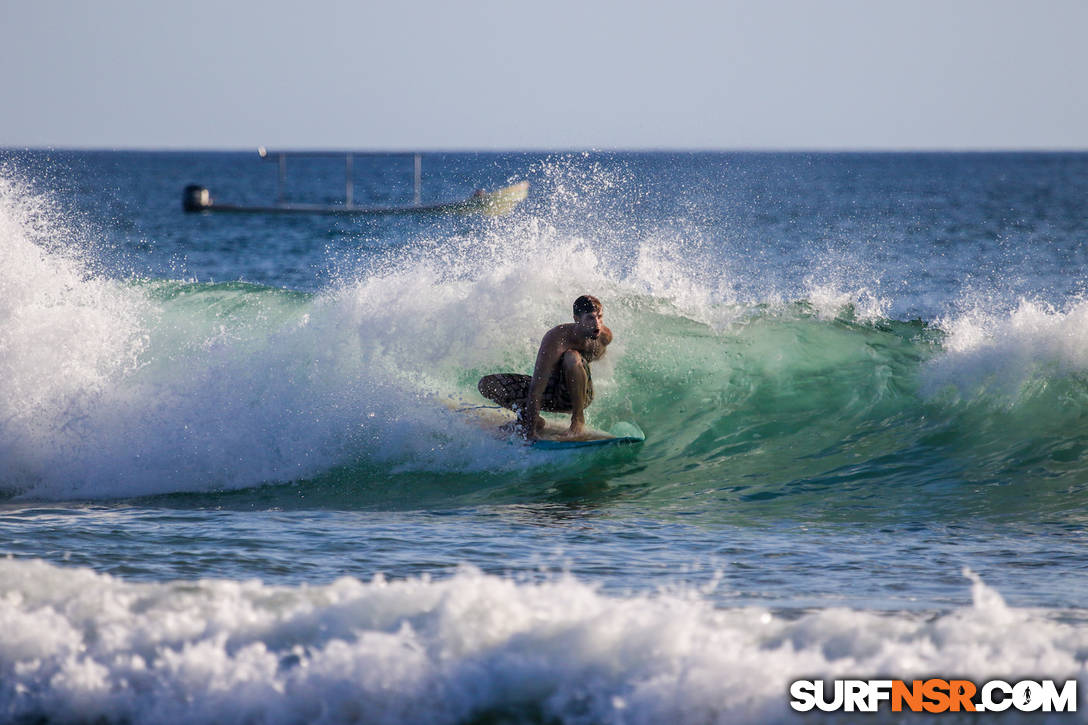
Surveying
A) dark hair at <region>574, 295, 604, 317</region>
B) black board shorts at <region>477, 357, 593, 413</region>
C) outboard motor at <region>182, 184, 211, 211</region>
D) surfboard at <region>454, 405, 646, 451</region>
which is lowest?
surfboard at <region>454, 405, 646, 451</region>

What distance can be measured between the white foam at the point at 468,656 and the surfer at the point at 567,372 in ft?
13.3

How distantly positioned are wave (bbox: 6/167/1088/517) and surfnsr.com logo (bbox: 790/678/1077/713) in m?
3.46

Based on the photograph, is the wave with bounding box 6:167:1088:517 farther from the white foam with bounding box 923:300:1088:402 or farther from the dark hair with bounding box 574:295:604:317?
the dark hair with bounding box 574:295:604:317

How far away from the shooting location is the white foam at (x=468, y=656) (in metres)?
3.95

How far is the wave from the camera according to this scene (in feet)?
27.5

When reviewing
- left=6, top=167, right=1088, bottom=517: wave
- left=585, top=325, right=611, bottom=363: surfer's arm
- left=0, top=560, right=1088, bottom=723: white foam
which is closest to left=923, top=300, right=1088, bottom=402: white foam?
left=6, top=167, right=1088, bottom=517: wave

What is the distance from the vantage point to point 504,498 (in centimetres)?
801

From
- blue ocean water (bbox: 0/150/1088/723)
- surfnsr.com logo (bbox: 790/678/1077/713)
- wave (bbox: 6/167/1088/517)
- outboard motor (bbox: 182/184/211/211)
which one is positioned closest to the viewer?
surfnsr.com logo (bbox: 790/678/1077/713)

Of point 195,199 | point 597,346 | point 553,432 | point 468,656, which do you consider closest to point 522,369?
point 597,346

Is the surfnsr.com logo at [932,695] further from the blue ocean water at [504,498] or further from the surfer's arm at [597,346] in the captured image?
the surfer's arm at [597,346]

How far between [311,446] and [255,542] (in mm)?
2488

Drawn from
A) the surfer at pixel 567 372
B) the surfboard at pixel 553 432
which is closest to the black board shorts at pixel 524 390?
the surfer at pixel 567 372

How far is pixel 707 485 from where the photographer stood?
8.36 metres

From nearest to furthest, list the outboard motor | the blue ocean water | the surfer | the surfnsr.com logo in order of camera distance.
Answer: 1. the surfnsr.com logo
2. the blue ocean water
3. the surfer
4. the outboard motor
